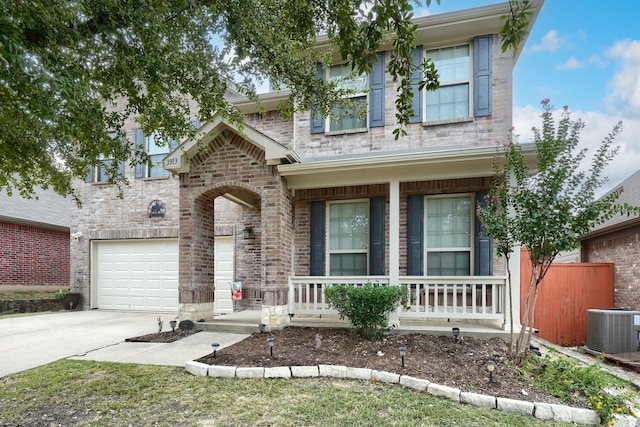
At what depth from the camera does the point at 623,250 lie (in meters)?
9.06

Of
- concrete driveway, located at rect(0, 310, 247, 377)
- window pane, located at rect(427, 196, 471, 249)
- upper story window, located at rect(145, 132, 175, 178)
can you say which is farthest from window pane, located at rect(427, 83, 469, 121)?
upper story window, located at rect(145, 132, 175, 178)

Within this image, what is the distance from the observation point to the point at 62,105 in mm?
3637

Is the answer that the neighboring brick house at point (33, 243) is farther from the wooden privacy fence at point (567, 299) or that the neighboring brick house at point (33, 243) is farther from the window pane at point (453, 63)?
the wooden privacy fence at point (567, 299)

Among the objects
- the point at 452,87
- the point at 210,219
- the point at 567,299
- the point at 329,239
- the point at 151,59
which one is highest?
the point at 452,87

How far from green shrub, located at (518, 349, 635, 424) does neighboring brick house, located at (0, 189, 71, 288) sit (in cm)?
1513

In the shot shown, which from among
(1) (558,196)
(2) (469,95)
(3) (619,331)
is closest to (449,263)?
(1) (558,196)

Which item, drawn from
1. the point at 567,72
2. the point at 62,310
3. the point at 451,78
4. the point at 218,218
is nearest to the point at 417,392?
the point at 451,78

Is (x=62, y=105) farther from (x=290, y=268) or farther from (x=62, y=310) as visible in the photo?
(x=62, y=310)

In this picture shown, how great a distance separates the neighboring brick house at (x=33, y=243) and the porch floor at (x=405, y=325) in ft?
31.5

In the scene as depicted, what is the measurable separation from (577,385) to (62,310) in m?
13.1

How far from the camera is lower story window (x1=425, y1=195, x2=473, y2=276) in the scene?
7.49 metres

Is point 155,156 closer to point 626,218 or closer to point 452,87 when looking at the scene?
point 452,87

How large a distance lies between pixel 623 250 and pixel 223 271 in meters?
10.4

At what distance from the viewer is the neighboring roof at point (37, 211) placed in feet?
40.6
